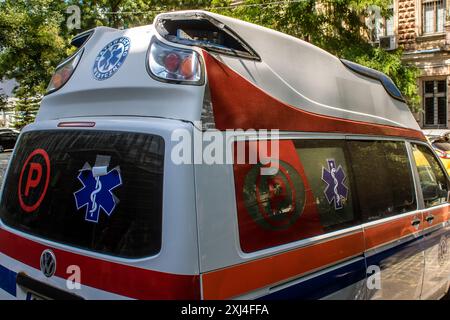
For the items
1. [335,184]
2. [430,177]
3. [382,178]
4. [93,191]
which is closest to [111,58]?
[93,191]

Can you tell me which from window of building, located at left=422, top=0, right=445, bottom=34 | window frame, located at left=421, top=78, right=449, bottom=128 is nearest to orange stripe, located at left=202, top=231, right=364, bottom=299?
window frame, located at left=421, top=78, right=449, bottom=128

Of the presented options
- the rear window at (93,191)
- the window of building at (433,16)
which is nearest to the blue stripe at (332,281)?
the rear window at (93,191)

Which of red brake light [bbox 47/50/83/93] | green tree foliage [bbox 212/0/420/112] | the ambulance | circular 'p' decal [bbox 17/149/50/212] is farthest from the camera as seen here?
green tree foliage [bbox 212/0/420/112]

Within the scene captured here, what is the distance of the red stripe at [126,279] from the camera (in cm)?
175

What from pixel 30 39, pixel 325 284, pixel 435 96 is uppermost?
pixel 30 39

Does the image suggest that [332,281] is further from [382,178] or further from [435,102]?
[435,102]

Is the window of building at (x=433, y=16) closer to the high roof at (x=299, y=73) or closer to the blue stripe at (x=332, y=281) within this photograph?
the high roof at (x=299, y=73)

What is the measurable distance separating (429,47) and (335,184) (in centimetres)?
1946

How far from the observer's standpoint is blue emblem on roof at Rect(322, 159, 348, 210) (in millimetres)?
2629

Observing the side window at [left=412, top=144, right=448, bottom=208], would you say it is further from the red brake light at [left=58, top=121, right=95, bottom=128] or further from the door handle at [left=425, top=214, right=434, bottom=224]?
the red brake light at [left=58, top=121, right=95, bottom=128]

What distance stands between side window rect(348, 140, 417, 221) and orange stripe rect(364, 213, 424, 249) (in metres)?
0.06

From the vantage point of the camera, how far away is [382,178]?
10.4 feet

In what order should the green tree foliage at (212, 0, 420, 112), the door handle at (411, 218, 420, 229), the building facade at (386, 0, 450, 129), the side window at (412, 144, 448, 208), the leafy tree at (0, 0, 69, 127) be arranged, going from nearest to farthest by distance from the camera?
the door handle at (411, 218, 420, 229) → the side window at (412, 144, 448, 208) → the green tree foliage at (212, 0, 420, 112) → the leafy tree at (0, 0, 69, 127) → the building facade at (386, 0, 450, 129)
